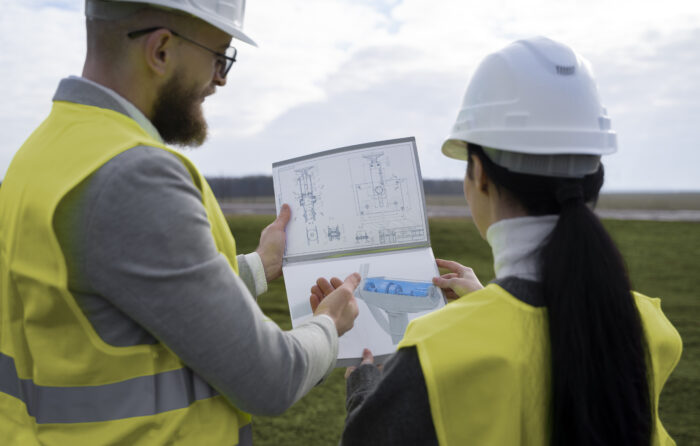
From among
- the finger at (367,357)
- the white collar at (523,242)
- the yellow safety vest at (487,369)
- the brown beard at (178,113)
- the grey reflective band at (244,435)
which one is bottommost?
the grey reflective band at (244,435)

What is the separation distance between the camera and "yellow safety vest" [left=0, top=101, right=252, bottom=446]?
128cm

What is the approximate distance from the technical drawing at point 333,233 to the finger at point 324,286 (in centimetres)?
18

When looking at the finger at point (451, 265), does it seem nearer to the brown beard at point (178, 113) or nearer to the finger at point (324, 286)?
the finger at point (324, 286)

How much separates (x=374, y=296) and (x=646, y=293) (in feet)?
37.6

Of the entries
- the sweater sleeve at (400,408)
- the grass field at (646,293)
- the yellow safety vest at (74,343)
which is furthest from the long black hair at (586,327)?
the grass field at (646,293)

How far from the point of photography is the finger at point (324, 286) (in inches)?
81.3

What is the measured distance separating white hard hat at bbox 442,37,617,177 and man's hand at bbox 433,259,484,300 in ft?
2.14

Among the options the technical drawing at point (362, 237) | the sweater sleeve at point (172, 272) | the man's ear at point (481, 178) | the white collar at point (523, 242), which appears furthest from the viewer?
the technical drawing at point (362, 237)

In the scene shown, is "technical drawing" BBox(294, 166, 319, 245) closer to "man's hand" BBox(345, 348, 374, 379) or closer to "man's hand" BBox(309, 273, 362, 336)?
"man's hand" BBox(309, 273, 362, 336)

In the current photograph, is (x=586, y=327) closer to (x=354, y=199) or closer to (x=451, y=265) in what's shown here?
(x=451, y=265)

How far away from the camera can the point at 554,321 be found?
1.32 metres

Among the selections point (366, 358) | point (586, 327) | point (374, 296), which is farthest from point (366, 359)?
point (586, 327)

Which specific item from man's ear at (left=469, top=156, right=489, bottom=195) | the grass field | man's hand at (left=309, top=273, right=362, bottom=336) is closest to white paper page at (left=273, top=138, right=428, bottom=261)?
man's hand at (left=309, top=273, right=362, bottom=336)

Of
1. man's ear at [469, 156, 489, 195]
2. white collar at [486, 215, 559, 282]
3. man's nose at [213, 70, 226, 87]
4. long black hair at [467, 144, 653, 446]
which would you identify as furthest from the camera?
man's nose at [213, 70, 226, 87]
